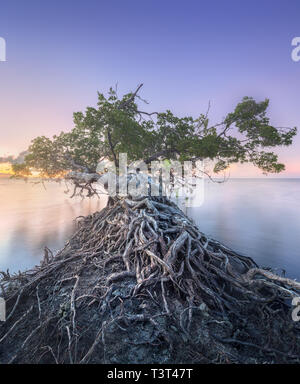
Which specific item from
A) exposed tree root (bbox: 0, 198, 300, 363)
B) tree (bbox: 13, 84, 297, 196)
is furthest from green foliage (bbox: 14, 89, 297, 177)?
exposed tree root (bbox: 0, 198, 300, 363)

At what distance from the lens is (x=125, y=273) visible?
3859mm

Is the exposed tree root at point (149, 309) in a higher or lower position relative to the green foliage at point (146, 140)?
lower

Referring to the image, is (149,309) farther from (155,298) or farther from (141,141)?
(141,141)

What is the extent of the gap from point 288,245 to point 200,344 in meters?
10.6

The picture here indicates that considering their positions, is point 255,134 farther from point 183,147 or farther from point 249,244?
point 249,244

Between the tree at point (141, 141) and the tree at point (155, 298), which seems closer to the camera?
the tree at point (155, 298)

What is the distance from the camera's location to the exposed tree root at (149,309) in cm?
274

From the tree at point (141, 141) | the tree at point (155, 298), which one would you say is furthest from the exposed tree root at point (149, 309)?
the tree at point (141, 141)

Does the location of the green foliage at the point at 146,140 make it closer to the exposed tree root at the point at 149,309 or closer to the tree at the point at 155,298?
the tree at the point at 155,298

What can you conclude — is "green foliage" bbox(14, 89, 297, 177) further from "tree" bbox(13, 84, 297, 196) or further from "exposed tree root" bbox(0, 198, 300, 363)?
"exposed tree root" bbox(0, 198, 300, 363)

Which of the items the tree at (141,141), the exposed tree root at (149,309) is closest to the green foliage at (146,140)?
the tree at (141,141)

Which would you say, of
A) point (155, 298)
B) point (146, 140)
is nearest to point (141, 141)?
point (146, 140)

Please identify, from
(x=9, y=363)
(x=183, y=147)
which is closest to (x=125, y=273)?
(x=9, y=363)

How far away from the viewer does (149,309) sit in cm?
317
